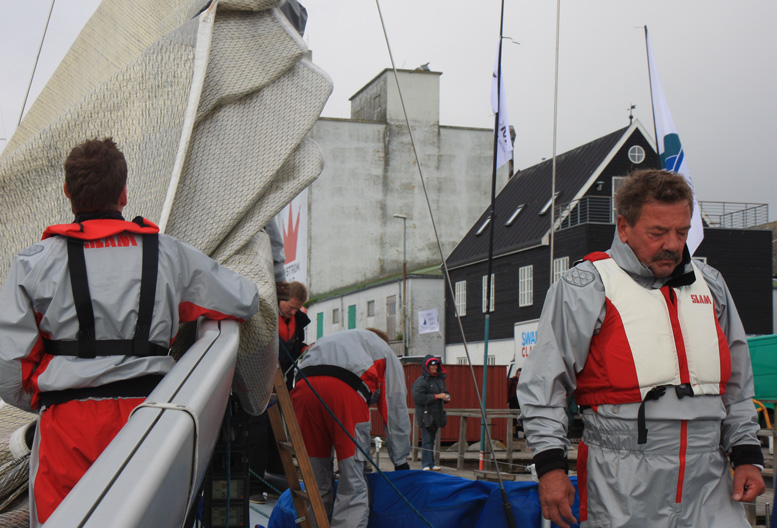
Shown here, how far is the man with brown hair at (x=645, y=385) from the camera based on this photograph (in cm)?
274

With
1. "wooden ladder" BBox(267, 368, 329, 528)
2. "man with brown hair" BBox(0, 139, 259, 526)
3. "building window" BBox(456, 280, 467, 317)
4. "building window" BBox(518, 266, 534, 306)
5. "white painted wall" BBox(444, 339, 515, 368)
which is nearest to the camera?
"man with brown hair" BBox(0, 139, 259, 526)

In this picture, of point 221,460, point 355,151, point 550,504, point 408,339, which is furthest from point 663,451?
point 355,151

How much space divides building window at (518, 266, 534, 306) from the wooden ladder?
27.6 metres

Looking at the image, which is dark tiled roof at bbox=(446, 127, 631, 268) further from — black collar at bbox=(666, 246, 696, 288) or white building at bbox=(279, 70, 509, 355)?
black collar at bbox=(666, 246, 696, 288)

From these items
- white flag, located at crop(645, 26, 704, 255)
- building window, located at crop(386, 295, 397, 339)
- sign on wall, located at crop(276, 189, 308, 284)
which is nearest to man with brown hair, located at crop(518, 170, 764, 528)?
white flag, located at crop(645, 26, 704, 255)

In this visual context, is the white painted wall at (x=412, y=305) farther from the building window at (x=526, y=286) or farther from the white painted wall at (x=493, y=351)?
the building window at (x=526, y=286)

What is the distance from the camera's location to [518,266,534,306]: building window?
32412 millimetres

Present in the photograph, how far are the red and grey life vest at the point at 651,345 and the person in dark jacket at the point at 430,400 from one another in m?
12.0

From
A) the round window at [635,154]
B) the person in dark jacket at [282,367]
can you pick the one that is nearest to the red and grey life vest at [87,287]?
the person in dark jacket at [282,367]

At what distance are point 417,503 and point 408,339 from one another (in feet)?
113

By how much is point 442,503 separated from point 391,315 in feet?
115

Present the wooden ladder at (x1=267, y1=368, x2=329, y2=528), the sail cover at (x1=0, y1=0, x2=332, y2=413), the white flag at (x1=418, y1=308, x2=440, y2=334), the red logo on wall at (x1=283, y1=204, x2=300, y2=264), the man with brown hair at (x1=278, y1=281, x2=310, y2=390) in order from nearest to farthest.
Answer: the sail cover at (x1=0, y1=0, x2=332, y2=413), the wooden ladder at (x1=267, y1=368, x2=329, y2=528), the man with brown hair at (x1=278, y1=281, x2=310, y2=390), the red logo on wall at (x1=283, y1=204, x2=300, y2=264), the white flag at (x1=418, y1=308, x2=440, y2=334)

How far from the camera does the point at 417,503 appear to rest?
203 inches

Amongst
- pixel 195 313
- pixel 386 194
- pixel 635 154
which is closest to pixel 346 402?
pixel 195 313
